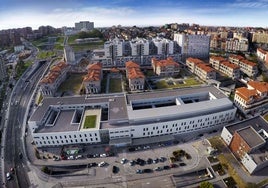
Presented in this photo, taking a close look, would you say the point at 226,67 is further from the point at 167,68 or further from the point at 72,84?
the point at 72,84

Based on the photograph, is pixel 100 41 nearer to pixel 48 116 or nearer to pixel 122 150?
pixel 48 116

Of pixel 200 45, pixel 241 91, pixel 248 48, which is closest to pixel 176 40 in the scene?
pixel 200 45

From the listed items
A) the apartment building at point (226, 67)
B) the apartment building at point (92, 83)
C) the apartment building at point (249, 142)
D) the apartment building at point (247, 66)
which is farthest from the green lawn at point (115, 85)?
the apartment building at point (247, 66)

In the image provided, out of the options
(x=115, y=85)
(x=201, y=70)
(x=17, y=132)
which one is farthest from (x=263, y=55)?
(x=17, y=132)

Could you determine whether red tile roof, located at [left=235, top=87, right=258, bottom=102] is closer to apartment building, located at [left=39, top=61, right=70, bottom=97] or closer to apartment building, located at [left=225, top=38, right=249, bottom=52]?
apartment building, located at [left=39, top=61, right=70, bottom=97]

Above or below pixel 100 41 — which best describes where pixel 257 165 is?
below
